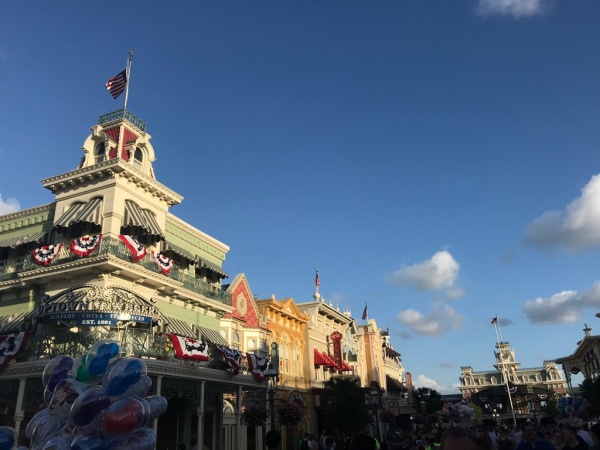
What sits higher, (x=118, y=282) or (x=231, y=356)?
(x=118, y=282)

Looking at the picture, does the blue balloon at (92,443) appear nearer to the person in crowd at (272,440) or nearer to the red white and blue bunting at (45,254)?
the person in crowd at (272,440)

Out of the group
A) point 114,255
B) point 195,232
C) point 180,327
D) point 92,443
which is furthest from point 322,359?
point 92,443

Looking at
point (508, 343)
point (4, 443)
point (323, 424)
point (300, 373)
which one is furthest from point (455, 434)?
point (508, 343)

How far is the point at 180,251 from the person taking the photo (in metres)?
23.2

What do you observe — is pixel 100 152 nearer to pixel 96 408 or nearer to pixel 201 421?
pixel 201 421

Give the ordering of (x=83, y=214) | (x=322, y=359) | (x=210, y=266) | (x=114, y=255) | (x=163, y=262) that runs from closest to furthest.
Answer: (x=114, y=255)
(x=83, y=214)
(x=163, y=262)
(x=210, y=266)
(x=322, y=359)

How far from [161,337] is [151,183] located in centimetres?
747

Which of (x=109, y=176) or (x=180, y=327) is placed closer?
(x=109, y=176)

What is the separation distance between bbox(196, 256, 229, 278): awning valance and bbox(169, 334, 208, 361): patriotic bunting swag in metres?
5.40

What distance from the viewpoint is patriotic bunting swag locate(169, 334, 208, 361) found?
738 inches

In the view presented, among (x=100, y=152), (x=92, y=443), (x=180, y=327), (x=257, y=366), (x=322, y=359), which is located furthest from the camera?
(x=322, y=359)

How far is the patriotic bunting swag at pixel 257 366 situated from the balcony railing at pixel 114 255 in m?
3.85

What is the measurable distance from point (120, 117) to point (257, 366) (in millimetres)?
14033

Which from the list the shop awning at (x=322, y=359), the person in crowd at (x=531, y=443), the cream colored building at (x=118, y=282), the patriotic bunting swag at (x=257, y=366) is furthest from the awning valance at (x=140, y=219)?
the shop awning at (x=322, y=359)
